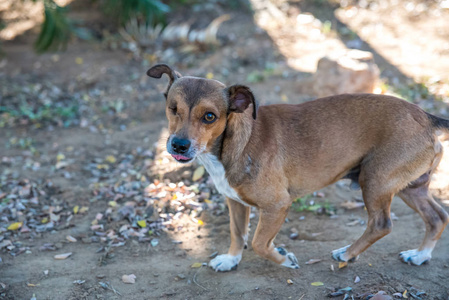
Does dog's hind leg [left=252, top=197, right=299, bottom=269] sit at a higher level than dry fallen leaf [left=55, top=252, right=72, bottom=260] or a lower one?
higher

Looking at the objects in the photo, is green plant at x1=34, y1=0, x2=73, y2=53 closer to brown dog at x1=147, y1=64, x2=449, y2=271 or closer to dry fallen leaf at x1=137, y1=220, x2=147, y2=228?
dry fallen leaf at x1=137, y1=220, x2=147, y2=228

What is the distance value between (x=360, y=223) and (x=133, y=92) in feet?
20.0

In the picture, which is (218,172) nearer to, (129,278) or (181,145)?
(181,145)

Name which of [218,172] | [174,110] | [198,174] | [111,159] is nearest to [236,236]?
[218,172]

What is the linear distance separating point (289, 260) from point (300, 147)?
4.08 ft

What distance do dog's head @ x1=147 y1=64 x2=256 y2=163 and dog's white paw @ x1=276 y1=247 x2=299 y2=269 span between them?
4.85ft

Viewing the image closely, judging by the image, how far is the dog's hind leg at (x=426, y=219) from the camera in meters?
4.77

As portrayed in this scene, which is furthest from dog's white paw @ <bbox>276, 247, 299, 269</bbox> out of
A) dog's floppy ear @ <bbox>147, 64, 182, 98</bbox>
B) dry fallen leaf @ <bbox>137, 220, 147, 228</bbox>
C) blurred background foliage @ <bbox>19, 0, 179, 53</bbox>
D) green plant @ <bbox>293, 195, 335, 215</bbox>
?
blurred background foliage @ <bbox>19, 0, 179, 53</bbox>

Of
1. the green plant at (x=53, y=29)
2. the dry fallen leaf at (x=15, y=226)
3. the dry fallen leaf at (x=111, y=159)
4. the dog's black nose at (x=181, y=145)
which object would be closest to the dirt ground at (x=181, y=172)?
the dry fallen leaf at (x=111, y=159)

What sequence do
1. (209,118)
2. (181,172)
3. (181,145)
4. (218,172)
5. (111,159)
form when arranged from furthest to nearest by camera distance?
(111,159), (181,172), (218,172), (209,118), (181,145)

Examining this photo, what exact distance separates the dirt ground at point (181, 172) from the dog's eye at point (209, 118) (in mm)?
1251

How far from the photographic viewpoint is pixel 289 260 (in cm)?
480

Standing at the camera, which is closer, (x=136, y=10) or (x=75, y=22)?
(x=136, y=10)

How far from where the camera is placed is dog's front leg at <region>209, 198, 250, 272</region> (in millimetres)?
4898
